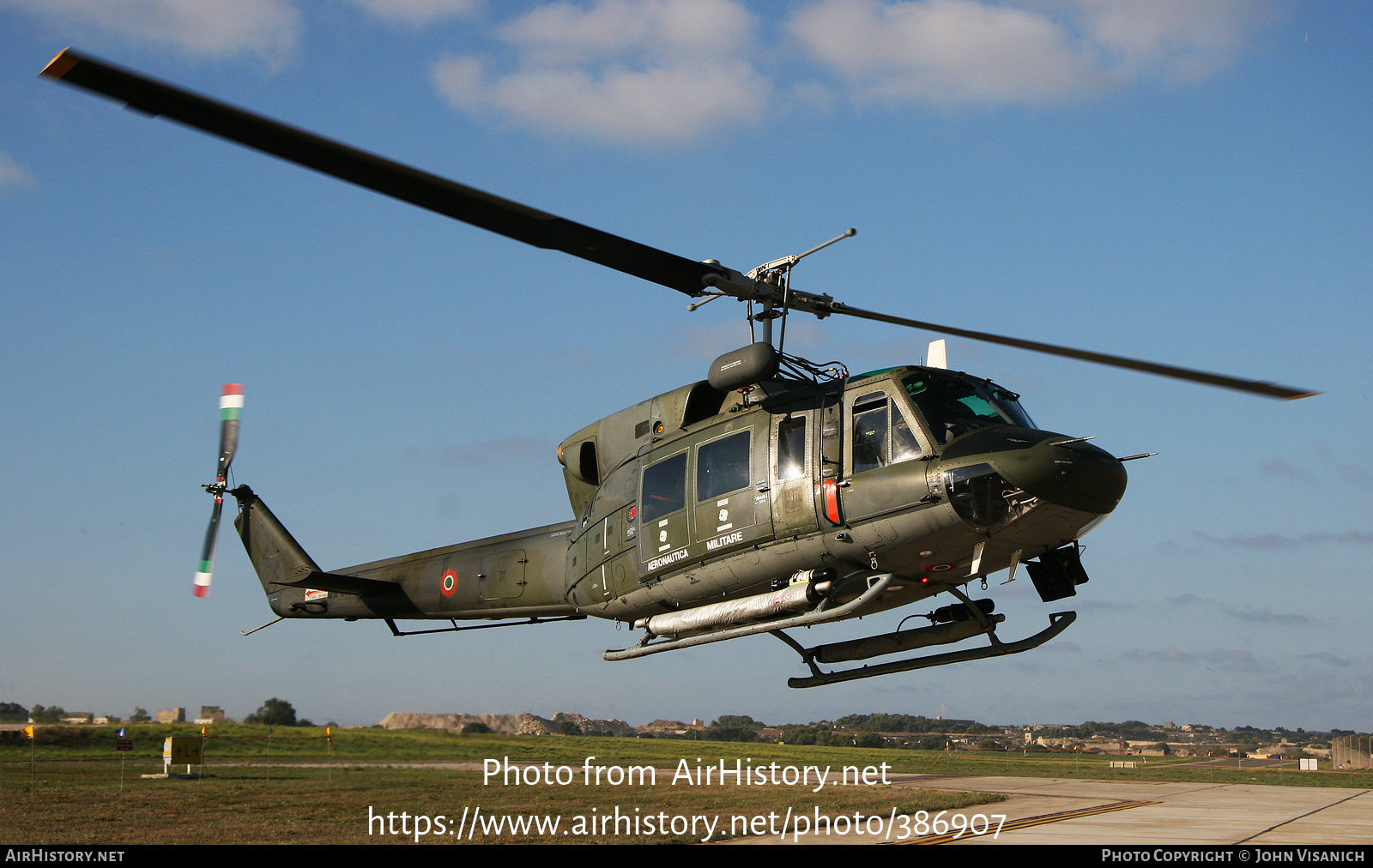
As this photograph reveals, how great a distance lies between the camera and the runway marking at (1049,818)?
14.8 m

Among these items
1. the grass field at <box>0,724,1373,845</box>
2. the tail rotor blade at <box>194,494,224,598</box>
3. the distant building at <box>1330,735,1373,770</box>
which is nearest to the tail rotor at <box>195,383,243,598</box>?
the tail rotor blade at <box>194,494,224,598</box>

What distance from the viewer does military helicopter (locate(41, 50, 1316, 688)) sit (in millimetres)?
8977

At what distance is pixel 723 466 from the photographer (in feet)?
34.9

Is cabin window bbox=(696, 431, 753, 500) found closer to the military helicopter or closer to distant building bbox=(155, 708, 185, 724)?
the military helicopter

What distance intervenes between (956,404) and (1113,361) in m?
1.61

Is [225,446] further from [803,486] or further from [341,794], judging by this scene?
[803,486]

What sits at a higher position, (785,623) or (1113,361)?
(1113,361)

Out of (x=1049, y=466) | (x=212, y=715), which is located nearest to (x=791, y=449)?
(x=1049, y=466)

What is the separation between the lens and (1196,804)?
845 inches

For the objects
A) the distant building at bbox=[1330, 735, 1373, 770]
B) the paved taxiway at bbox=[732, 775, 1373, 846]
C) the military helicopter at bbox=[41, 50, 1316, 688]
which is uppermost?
the military helicopter at bbox=[41, 50, 1316, 688]

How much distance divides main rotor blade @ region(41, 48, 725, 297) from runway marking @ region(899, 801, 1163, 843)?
30.6 ft

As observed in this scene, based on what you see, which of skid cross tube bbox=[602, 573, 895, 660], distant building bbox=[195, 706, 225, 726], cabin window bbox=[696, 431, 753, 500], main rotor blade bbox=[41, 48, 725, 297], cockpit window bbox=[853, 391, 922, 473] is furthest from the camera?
distant building bbox=[195, 706, 225, 726]

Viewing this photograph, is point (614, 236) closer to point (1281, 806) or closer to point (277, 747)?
point (277, 747)
